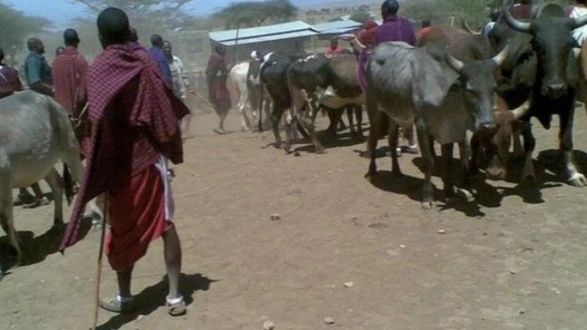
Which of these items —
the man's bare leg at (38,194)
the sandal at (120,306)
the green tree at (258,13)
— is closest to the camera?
the sandal at (120,306)

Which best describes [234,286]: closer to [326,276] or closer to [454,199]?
[326,276]

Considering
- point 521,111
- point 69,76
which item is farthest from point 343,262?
point 69,76

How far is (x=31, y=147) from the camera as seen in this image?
7.05 meters

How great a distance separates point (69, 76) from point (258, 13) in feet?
122

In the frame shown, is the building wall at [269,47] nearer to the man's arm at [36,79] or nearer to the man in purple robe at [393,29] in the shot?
the man's arm at [36,79]

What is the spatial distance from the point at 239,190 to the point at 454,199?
249cm

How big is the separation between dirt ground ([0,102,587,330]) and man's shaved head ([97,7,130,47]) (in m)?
1.91

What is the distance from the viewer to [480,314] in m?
4.91

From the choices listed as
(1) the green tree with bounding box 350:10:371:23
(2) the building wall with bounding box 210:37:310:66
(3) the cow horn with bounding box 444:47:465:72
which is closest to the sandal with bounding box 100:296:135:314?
(3) the cow horn with bounding box 444:47:465:72

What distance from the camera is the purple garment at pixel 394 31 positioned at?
9570 mm

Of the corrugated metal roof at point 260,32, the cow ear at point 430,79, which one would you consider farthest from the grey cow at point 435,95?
A: the corrugated metal roof at point 260,32

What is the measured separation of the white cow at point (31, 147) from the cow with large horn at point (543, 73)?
4.53 metres

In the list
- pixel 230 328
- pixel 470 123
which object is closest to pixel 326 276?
pixel 230 328

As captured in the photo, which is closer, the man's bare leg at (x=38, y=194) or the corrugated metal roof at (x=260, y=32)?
the man's bare leg at (x=38, y=194)
